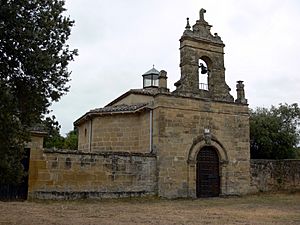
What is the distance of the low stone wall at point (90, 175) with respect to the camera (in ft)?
51.3

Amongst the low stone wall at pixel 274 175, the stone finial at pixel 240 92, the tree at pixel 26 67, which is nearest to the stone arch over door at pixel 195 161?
the low stone wall at pixel 274 175

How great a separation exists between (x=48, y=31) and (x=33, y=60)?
0.76m

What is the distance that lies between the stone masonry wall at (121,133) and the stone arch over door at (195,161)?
94.0 inches

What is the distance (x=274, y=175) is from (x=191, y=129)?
21.8ft

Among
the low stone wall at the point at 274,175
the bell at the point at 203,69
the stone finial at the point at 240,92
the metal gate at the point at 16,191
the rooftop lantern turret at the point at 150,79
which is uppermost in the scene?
the rooftop lantern turret at the point at 150,79

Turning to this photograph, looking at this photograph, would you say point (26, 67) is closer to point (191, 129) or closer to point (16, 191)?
point (16, 191)

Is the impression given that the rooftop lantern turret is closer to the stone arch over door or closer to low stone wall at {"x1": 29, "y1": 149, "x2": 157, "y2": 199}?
the stone arch over door

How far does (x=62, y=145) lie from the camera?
124ft

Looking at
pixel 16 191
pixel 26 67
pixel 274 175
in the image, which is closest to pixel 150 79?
pixel 274 175

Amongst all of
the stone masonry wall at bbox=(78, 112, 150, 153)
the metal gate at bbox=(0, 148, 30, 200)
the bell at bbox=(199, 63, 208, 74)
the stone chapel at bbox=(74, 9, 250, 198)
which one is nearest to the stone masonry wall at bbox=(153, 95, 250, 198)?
the stone chapel at bbox=(74, 9, 250, 198)

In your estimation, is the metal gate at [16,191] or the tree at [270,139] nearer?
the metal gate at [16,191]

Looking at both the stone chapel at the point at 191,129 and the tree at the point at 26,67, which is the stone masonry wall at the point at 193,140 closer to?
the stone chapel at the point at 191,129

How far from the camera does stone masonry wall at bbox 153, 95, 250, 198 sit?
1840 cm

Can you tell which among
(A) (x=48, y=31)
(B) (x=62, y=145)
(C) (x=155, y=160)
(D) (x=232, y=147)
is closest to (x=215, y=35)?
(D) (x=232, y=147)
